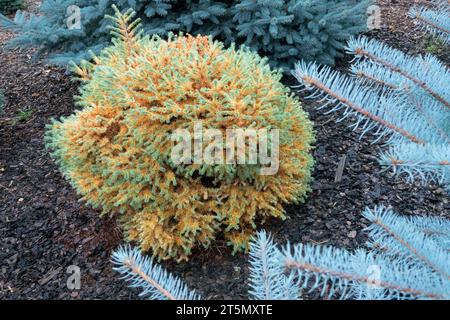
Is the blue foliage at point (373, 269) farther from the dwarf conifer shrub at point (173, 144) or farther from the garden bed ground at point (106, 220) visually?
the garden bed ground at point (106, 220)

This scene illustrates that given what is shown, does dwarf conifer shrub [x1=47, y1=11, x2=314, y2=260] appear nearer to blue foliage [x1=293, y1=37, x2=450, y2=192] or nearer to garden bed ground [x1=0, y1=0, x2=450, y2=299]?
garden bed ground [x1=0, y1=0, x2=450, y2=299]

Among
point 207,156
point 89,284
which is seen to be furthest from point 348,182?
point 89,284

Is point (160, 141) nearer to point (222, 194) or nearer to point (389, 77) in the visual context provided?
point (222, 194)

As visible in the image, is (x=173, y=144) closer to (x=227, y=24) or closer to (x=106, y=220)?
(x=106, y=220)

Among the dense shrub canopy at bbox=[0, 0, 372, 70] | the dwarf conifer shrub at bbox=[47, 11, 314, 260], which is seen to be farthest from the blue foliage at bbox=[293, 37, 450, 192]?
the dense shrub canopy at bbox=[0, 0, 372, 70]
